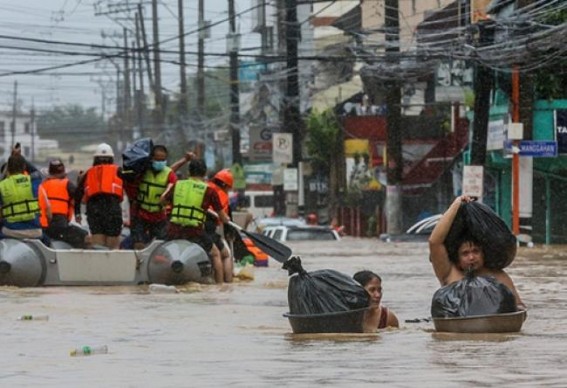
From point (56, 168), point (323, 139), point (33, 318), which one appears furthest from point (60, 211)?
point (323, 139)

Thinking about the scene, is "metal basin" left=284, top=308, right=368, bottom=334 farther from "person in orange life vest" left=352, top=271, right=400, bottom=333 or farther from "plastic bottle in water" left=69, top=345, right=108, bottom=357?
"plastic bottle in water" left=69, top=345, right=108, bottom=357

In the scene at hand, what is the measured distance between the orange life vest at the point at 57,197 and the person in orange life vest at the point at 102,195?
271mm

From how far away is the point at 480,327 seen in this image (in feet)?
43.5

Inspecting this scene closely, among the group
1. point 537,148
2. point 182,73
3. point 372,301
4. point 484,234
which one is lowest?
point 372,301

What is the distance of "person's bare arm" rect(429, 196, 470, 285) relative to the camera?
1364 centimetres

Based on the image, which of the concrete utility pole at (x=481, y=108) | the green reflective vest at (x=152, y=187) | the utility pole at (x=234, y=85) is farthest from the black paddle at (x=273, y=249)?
the utility pole at (x=234, y=85)

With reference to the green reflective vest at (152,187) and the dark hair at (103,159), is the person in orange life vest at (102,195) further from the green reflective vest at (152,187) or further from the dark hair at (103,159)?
the green reflective vest at (152,187)

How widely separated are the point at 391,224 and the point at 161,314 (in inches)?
1322

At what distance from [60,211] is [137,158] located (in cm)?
170

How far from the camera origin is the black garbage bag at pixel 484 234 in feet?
44.7

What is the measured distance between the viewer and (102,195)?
2239 centimetres

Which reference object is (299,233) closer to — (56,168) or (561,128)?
(561,128)

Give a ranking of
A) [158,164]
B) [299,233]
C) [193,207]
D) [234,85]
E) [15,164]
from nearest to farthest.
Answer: [15,164]
[193,207]
[158,164]
[299,233]
[234,85]

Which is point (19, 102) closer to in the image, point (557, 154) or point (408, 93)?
point (408, 93)
